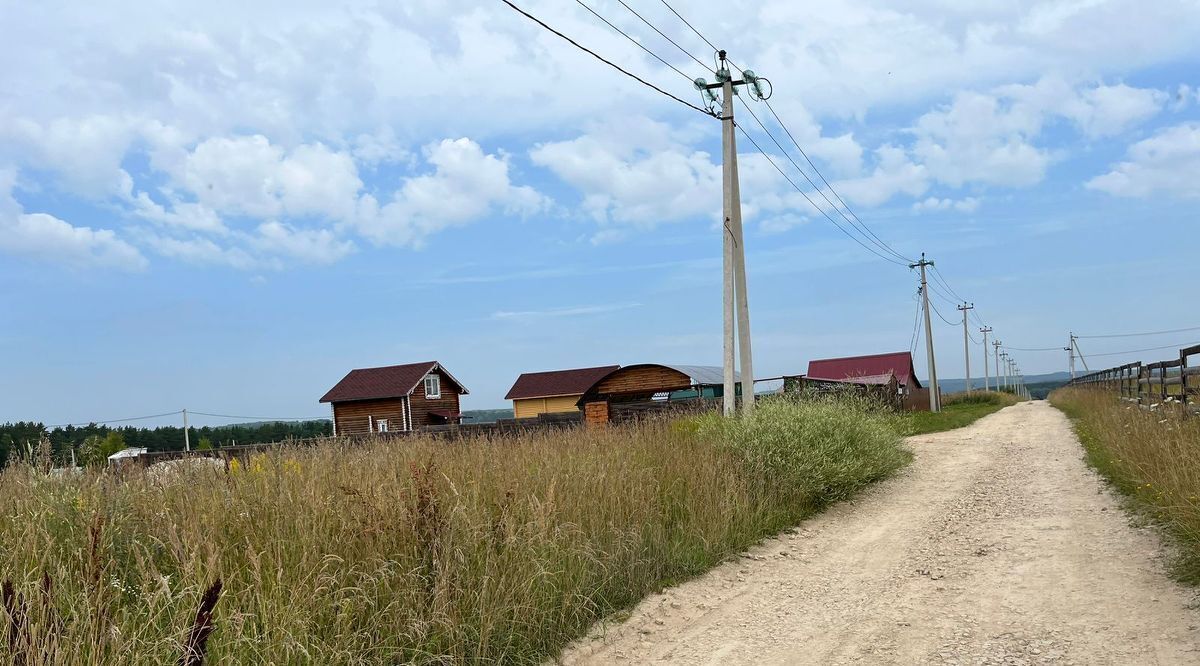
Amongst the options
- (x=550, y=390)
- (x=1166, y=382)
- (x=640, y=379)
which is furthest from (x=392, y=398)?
(x=1166, y=382)

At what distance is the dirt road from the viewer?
5133 mm

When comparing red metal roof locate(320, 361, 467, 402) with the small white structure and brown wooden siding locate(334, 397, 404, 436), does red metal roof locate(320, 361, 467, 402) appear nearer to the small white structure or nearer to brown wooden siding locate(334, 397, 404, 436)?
brown wooden siding locate(334, 397, 404, 436)

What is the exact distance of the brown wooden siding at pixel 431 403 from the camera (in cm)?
4622

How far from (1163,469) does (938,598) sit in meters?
3.45

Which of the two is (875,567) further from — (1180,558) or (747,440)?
(747,440)

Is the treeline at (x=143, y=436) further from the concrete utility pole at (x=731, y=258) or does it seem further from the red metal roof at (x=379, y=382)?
the red metal roof at (x=379, y=382)

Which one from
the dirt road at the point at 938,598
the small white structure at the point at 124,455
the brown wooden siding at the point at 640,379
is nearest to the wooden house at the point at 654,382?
the brown wooden siding at the point at 640,379

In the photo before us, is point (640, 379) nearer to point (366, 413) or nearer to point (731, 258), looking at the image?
point (366, 413)

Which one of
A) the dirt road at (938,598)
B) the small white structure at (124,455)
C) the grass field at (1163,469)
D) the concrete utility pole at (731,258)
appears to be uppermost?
the concrete utility pole at (731,258)

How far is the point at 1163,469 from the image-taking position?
8031 mm

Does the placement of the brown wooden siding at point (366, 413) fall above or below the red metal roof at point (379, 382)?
below

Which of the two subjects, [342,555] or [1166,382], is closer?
[342,555]

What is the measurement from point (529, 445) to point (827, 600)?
369 cm

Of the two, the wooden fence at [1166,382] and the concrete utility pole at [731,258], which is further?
the concrete utility pole at [731,258]
